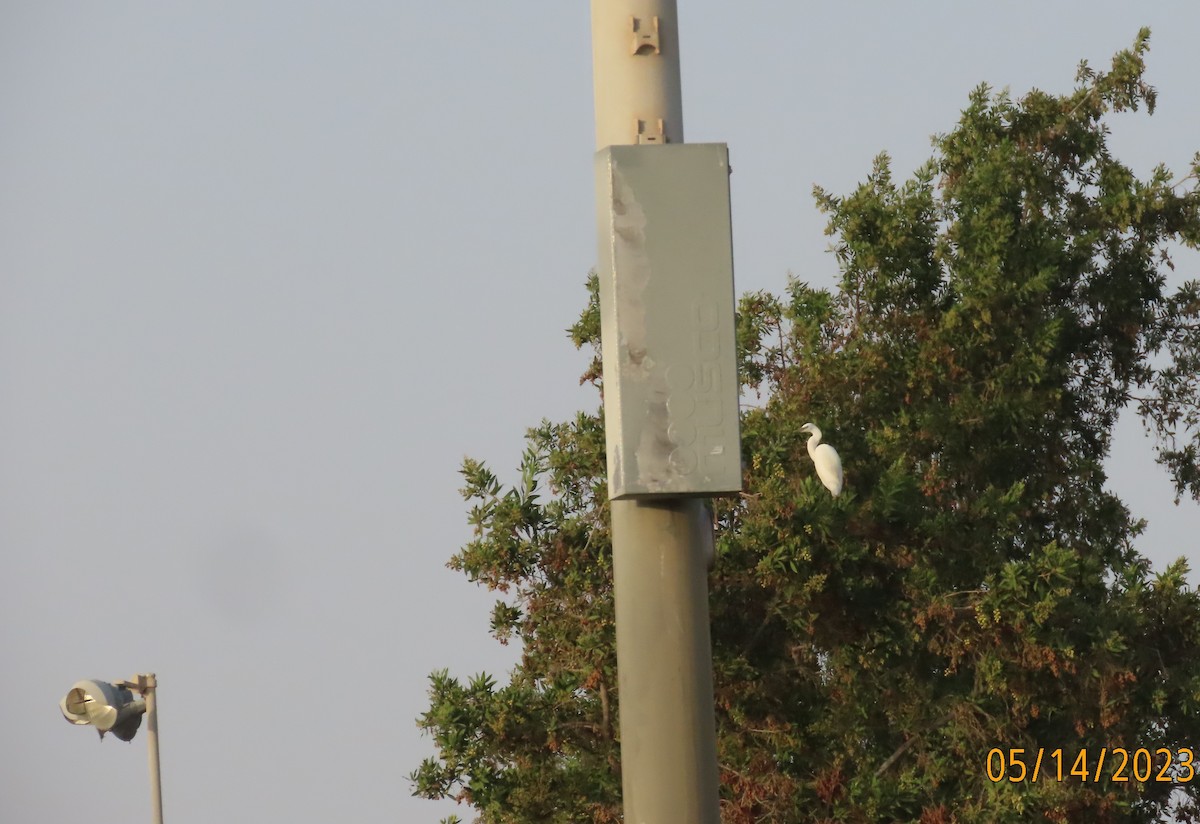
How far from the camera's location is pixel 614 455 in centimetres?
370

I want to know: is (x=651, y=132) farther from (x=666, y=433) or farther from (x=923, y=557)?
(x=923, y=557)

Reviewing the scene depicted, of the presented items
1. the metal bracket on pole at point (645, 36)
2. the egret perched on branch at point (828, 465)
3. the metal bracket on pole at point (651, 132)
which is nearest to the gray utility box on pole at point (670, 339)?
the metal bracket on pole at point (651, 132)

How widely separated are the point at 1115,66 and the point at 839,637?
4778 millimetres

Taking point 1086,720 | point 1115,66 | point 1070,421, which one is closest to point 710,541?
point 1086,720

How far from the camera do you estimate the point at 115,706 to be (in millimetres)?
7781

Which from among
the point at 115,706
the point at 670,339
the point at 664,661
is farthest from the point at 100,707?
the point at 670,339

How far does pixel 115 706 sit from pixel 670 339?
16.2 feet

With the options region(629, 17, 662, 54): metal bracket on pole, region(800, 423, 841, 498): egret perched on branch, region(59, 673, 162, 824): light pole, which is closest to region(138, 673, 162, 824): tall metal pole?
region(59, 673, 162, 824): light pole

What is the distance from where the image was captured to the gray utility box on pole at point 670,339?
3.66 metres

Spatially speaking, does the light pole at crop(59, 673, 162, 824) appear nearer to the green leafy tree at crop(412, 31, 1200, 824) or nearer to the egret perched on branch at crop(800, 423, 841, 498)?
the green leafy tree at crop(412, 31, 1200, 824)

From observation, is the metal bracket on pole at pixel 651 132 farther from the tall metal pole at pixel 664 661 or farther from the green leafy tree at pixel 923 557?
the green leafy tree at pixel 923 557

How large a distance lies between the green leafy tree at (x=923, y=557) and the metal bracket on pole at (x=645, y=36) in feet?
17.0

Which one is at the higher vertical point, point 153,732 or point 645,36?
point 645,36

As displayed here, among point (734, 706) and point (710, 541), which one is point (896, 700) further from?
point (710, 541)
